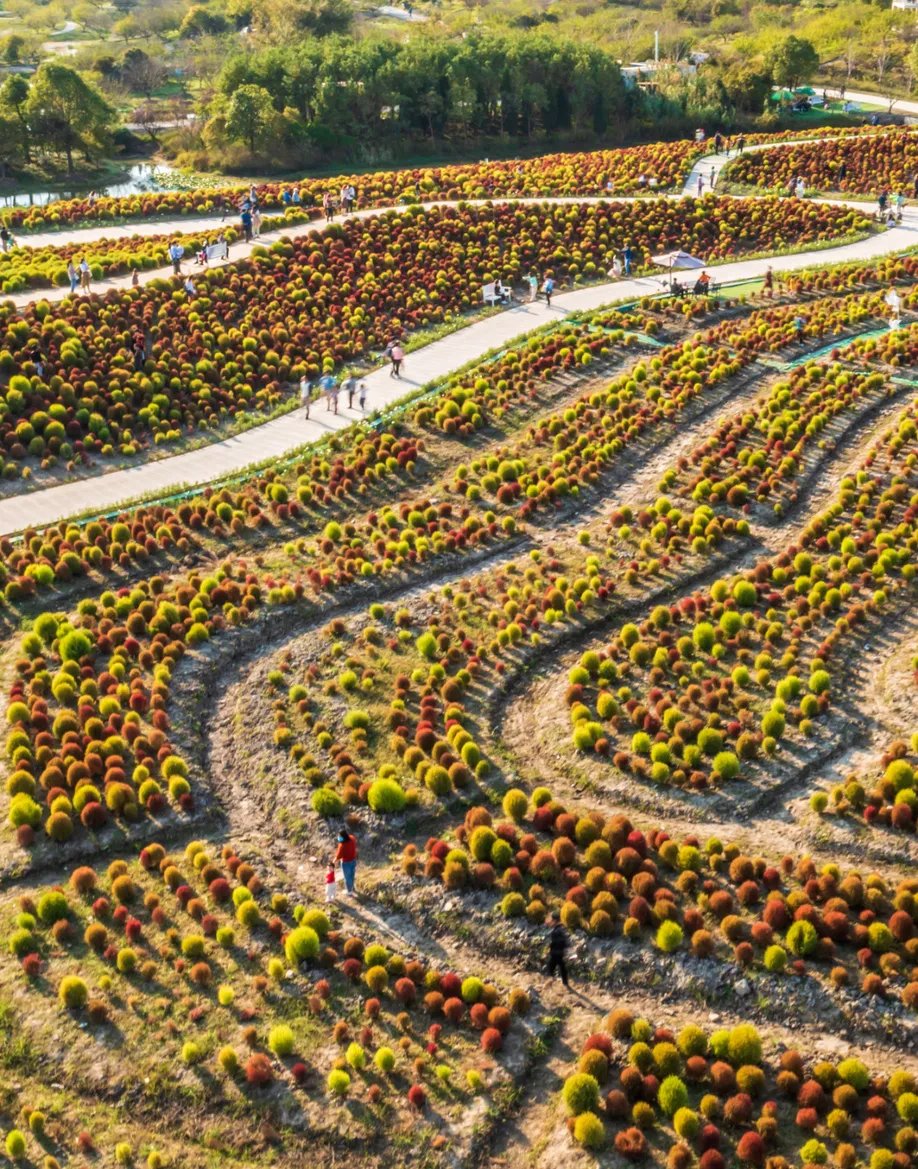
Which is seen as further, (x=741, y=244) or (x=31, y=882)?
(x=741, y=244)

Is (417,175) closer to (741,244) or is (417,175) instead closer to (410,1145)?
(741,244)

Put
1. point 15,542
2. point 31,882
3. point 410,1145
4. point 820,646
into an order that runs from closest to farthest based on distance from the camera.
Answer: point 410,1145 < point 31,882 < point 820,646 < point 15,542

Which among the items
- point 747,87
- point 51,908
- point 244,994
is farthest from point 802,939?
point 747,87

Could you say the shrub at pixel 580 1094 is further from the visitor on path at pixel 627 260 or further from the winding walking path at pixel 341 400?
the visitor on path at pixel 627 260

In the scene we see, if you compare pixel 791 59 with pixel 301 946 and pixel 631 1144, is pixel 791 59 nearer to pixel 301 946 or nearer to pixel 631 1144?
pixel 301 946

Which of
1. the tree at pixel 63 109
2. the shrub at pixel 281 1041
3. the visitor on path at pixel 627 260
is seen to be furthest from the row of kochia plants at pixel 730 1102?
the tree at pixel 63 109

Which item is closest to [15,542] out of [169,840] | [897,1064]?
[169,840]

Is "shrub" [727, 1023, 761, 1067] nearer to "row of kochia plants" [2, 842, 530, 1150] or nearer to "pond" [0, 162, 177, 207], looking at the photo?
"row of kochia plants" [2, 842, 530, 1150]

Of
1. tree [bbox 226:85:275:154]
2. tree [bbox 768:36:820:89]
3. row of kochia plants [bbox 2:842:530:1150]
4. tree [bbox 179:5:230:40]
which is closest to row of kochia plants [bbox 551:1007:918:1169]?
row of kochia plants [bbox 2:842:530:1150]
